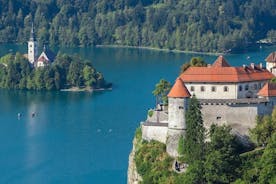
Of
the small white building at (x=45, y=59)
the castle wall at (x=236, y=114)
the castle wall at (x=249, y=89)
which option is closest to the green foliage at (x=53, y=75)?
the small white building at (x=45, y=59)

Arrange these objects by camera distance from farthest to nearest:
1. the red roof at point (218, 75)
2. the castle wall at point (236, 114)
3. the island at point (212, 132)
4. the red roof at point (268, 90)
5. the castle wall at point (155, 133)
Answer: the red roof at point (218, 75)
the castle wall at point (155, 133)
the red roof at point (268, 90)
the castle wall at point (236, 114)
the island at point (212, 132)

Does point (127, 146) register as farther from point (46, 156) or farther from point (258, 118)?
point (258, 118)

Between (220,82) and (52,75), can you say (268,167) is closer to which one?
(220,82)

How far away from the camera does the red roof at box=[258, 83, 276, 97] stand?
40844 millimetres

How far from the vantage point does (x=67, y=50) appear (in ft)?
396

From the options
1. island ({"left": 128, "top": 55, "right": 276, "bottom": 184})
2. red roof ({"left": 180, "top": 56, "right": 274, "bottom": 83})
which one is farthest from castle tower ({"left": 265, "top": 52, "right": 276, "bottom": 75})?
red roof ({"left": 180, "top": 56, "right": 274, "bottom": 83})

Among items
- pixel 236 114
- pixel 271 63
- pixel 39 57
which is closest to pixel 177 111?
pixel 236 114

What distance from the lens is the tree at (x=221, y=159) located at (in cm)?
3831

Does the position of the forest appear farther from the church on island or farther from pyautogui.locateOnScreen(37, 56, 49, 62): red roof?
pyautogui.locateOnScreen(37, 56, 49, 62): red roof

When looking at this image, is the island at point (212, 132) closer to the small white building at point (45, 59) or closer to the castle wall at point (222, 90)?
the castle wall at point (222, 90)

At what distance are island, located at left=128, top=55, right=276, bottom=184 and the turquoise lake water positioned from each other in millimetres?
8702

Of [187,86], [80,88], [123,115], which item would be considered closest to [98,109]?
[123,115]

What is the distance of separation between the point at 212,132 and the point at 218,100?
90.7 inches

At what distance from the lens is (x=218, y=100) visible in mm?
41344
